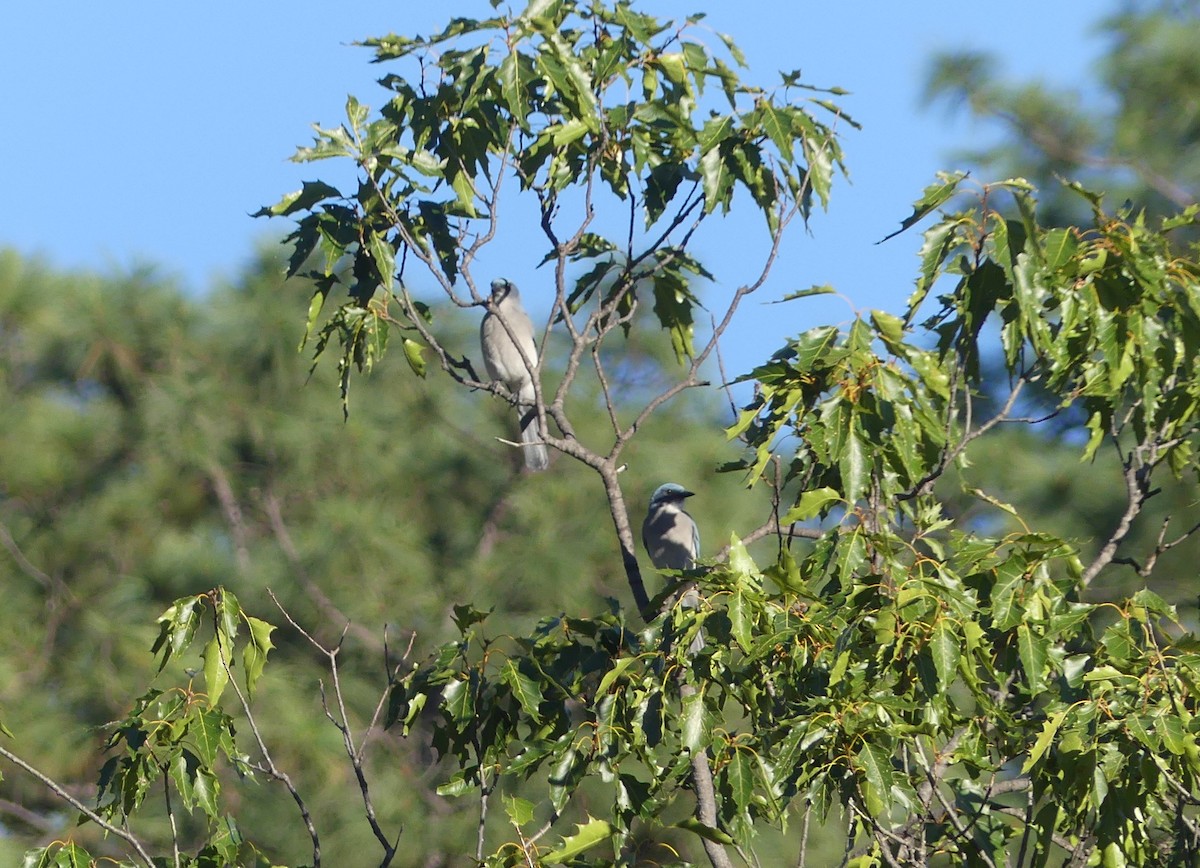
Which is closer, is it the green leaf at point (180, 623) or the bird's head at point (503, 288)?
the green leaf at point (180, 623)

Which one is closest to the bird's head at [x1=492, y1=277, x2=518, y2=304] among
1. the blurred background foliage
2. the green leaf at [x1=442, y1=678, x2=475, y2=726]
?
the blurred background foliage

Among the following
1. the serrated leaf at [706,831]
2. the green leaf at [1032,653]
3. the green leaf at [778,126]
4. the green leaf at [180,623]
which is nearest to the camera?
the serrated leaf at [706,831]

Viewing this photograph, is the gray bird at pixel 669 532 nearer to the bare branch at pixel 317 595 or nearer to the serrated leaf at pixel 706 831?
the bare branch at pixel 317 595

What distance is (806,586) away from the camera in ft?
7.52

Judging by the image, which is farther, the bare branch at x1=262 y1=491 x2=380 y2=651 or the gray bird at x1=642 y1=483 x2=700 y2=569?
the bare branch at x1=262 y1=491 x2=380 y2=651

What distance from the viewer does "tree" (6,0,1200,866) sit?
6.88 ft

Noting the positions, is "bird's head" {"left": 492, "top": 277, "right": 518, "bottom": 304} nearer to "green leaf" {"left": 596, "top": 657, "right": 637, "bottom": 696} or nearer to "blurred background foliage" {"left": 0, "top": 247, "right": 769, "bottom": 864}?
"blurred background foliage" {"left": 0, "top": 247, "right": 769, "bottom": 864}

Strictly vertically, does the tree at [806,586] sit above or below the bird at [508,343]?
below

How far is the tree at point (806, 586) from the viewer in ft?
6.88

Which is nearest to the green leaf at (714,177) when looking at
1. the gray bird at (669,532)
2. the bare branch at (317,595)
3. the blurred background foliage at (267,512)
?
the gray bird at (669,532)

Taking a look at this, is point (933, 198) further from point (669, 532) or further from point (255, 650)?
point (669, 532)

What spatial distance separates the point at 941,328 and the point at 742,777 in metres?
0.88

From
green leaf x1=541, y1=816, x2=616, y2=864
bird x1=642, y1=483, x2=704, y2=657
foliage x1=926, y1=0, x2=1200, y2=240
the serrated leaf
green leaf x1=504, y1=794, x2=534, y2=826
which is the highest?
foliage x1=926, y1=0, x2=1200, y2=240

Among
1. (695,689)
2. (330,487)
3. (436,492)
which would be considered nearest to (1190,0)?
(436,492)
